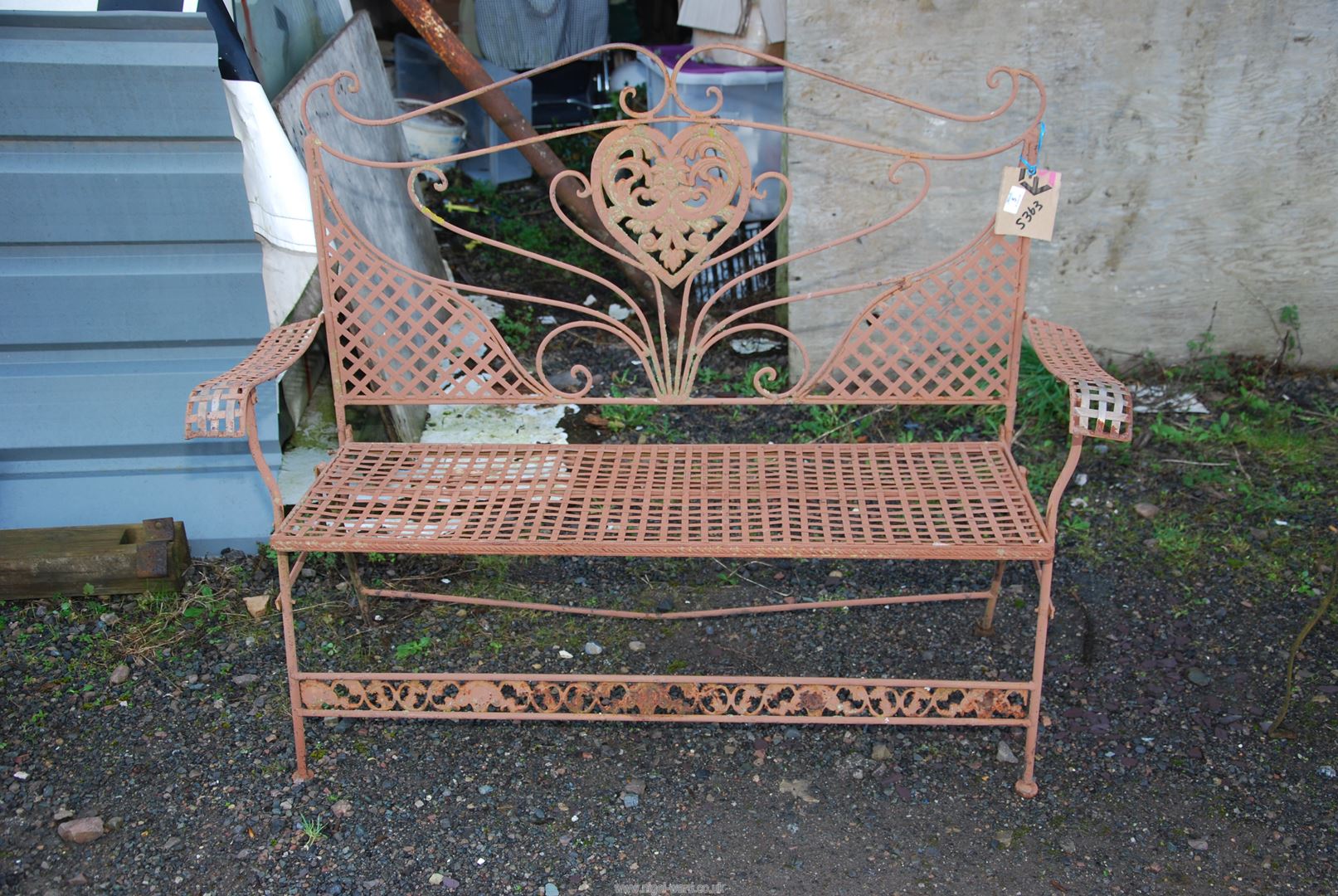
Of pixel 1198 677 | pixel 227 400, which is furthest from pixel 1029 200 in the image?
pixel 227 400

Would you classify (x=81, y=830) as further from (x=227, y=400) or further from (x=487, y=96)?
(x=487, y=96)

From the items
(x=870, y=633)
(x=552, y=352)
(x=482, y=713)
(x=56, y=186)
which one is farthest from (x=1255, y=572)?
(x=56, y=186)

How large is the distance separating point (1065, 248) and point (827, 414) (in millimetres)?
1079

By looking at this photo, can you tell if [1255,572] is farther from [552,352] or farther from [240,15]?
[240,15]

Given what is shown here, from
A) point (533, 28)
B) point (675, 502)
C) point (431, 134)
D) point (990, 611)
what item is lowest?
point (990, 611)

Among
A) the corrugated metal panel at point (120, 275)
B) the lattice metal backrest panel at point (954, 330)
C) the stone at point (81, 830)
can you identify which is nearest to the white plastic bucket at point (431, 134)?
the corrugated metal panel at point (120, 275)

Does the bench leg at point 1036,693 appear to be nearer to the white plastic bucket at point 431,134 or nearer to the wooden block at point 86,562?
the wooden block at point 86,562

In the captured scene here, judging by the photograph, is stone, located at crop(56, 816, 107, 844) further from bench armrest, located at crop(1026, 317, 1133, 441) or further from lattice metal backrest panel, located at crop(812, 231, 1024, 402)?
bench armrest, located at crop(1026, 317, 1133, 441)

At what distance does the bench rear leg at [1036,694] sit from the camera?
2.57 meters

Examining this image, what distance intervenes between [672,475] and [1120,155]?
2.23 meters

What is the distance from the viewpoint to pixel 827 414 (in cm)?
418

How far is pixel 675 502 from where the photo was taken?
9.19ft

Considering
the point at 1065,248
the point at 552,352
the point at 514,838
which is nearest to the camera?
the point at 514,838

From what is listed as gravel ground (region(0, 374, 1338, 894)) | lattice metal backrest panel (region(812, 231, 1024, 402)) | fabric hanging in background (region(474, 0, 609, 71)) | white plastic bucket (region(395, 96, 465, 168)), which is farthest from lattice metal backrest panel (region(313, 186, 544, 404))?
white plastic bucket (region(395, 96, 465, 168))
